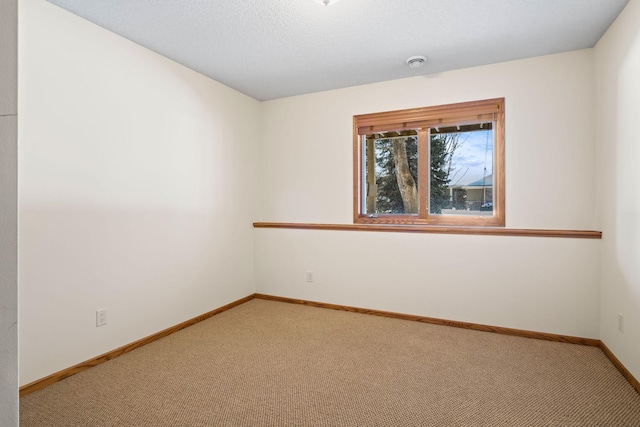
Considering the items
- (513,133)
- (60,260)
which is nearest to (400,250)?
(513,133)

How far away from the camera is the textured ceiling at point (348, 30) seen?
7.02 feet

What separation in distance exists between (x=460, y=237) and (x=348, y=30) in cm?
196

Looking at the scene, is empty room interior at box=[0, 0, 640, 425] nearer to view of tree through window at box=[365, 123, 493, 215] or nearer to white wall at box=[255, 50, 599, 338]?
white wall at box=[255, 50, 599, 338]

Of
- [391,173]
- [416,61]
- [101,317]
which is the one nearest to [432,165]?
[391,173]

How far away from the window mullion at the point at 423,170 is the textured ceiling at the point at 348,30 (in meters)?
0.60

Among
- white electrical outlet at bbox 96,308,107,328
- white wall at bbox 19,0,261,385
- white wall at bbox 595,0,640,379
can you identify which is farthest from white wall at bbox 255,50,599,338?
white electrical outlet at bbox 96,308,107,328

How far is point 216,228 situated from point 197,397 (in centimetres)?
180

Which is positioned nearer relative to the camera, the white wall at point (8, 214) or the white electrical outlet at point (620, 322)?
the white wall at point (8, 214)

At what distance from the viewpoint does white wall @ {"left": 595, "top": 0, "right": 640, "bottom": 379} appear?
2.04 meters

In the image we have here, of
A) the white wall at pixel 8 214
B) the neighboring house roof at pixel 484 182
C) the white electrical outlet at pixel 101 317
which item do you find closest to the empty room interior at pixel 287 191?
the white electrical outlet at pixel 101 317

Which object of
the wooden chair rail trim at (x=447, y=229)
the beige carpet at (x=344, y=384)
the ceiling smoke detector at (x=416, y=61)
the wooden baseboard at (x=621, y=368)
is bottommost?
the beige carpet at (x=344, y=384)

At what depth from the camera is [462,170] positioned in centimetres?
327

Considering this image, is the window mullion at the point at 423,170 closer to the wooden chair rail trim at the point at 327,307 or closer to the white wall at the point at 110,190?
the wooden chair rail trim at the point at 327,307

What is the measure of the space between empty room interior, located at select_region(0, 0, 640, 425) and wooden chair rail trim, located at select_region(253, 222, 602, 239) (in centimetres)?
2
